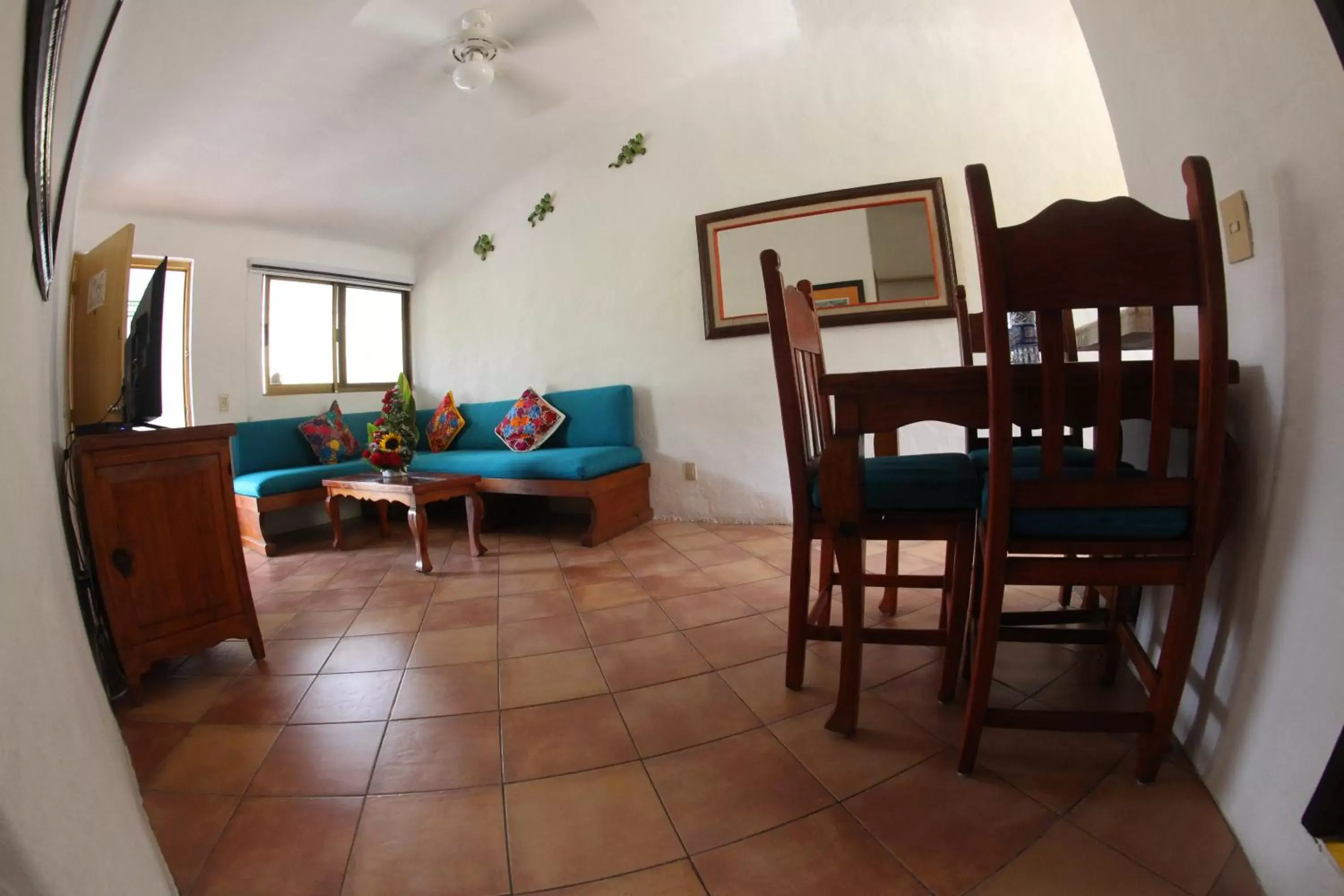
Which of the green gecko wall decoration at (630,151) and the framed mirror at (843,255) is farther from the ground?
the green gecko wall decoration at (630,151)

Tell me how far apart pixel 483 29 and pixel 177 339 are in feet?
9.53

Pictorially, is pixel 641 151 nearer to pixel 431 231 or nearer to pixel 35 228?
pixel 431 231

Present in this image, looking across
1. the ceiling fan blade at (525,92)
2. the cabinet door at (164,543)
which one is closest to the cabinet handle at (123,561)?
the cabinet door at (164,543)

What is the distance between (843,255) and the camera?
9.62 feet

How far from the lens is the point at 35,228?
0.84 metres

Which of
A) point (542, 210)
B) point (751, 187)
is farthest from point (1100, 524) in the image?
point (542, 210)

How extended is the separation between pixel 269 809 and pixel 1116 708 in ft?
6.07

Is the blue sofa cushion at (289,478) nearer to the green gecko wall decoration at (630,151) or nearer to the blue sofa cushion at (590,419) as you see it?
the blue sofa cushion at (590,419)

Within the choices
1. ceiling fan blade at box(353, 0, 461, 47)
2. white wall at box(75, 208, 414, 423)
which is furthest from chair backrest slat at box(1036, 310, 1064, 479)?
white wall at box(75, 208, 414, 423)

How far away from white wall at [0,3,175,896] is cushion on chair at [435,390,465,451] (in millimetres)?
3056

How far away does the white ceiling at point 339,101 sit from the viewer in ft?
7.15

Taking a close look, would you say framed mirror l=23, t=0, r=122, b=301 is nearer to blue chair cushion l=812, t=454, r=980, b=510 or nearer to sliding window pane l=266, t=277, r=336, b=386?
blue chair cushion l=812, t=454, r=980, b=510

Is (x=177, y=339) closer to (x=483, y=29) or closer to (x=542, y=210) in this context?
(x=542, y=210)

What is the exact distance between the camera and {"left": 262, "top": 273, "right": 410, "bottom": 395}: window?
12.4ft
